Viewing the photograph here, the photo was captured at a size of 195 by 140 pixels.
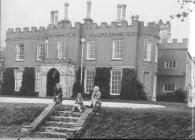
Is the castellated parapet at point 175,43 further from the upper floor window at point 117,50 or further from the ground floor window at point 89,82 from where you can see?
the ground floor window at point 89,82

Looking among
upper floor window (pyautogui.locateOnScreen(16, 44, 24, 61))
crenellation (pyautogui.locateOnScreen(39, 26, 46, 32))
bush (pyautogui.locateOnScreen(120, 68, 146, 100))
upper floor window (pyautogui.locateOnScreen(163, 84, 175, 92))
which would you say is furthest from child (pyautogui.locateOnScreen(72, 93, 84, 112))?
upper floor window (pyautogui.locateOnScreen(16, 44, 24, 61))

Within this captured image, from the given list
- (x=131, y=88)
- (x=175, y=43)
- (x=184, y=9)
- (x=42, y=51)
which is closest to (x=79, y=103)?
(x=131, y=88)

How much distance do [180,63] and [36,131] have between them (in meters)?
4.63

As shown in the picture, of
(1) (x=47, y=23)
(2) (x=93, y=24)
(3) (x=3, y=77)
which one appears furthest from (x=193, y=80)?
(3) (x=3, y=77)

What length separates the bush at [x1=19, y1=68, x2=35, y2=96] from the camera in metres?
15.8

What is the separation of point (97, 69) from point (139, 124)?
355 cm

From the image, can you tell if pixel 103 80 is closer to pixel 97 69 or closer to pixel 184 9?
pixel 97 69

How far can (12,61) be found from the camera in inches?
616

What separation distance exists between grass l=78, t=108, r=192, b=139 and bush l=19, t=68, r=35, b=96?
120 inches

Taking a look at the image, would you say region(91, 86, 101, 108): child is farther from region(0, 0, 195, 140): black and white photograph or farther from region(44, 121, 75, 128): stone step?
region(44, 121, 75, 128): stone step

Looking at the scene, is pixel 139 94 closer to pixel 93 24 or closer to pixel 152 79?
pixel 152 79

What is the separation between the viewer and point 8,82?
611 inches

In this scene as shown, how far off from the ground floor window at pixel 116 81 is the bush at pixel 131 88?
16cm

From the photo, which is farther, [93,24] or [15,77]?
[15,77]
